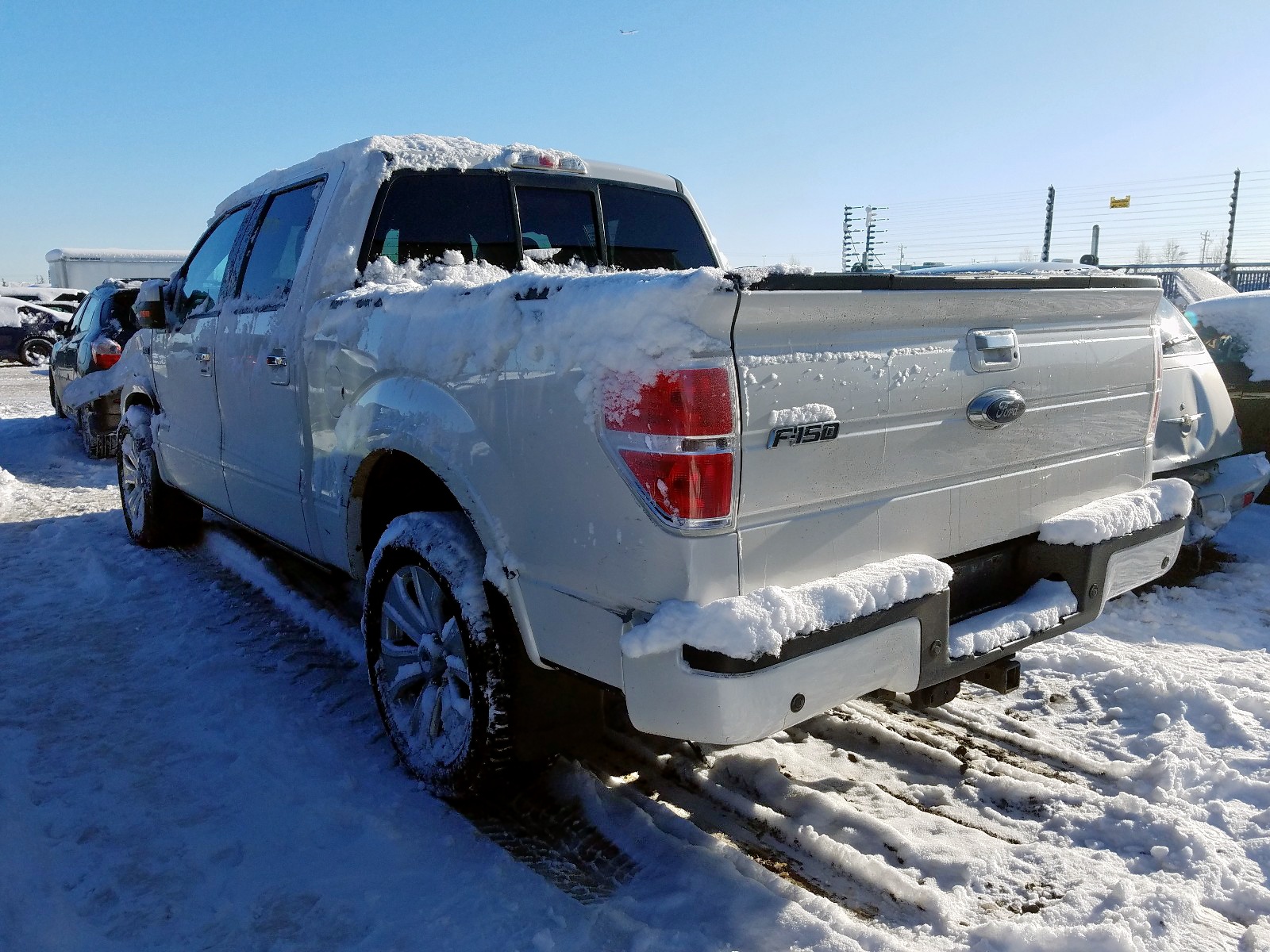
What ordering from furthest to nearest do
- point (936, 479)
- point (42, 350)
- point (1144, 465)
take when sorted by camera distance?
point (42, 350), point (1144, 465), point (936, 479)

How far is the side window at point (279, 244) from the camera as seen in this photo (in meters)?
3.81

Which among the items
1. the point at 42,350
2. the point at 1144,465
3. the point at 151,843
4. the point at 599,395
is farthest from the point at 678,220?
the point at 42,350

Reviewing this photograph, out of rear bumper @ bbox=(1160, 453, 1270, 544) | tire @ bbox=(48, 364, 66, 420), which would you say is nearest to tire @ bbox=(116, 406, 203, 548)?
rear bumper @ bbox=(1160, 453, 1270, 544)

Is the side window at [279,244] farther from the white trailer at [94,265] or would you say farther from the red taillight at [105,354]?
the white trailer at [94,265]

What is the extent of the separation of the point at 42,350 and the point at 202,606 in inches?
790

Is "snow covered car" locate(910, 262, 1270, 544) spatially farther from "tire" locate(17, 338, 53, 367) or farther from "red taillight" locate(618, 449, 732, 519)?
"tire" locate(17, 338, 53, 367)

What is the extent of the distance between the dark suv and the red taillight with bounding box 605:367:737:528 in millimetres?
8369

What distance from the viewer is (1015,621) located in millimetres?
2650

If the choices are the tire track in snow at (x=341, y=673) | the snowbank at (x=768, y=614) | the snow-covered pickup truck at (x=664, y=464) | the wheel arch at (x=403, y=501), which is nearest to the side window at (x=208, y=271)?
the snow-covered pickup truck at (x=664, y=464)

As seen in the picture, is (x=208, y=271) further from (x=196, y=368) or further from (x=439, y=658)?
(x=439, y=658)

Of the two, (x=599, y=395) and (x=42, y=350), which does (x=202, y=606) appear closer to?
(x=599, y=395)

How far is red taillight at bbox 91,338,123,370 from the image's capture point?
30.1ft

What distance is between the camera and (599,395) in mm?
2154

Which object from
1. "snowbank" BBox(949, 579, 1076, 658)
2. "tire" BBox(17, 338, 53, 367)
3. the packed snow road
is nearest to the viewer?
the packed snow road
